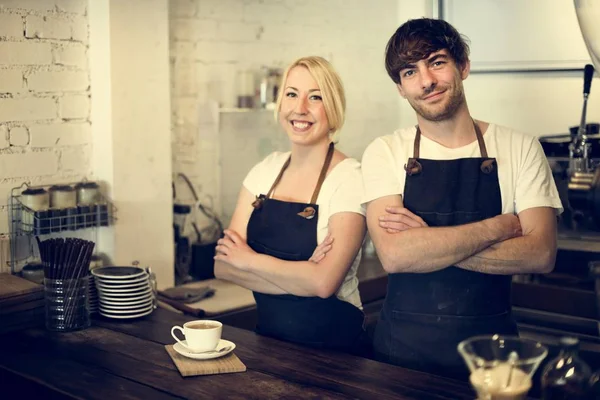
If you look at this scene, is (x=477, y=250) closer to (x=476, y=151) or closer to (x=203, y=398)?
(x=476, y=151)

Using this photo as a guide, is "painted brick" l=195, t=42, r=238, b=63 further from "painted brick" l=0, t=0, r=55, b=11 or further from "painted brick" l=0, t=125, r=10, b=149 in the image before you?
"painted brick" l=0, t=125, r=10, b=149

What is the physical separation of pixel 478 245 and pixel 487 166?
28 cm

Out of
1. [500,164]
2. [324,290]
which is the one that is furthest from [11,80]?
[500,164]

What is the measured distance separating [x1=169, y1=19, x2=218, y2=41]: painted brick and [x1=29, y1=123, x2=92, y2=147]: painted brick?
0.76 meters

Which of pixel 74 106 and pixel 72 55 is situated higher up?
pixel 72 55

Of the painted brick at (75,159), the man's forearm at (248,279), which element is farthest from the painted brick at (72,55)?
the man's forearm at (248,279)

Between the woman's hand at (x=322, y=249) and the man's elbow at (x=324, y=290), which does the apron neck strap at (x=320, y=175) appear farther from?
the man's elbow at (x=324, y=290)

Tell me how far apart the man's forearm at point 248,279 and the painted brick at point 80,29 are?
1.37 metres

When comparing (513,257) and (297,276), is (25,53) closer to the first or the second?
(297,276)

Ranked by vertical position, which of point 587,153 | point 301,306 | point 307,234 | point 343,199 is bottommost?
point 301,306

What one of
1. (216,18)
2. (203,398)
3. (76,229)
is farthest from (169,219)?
(203,398)

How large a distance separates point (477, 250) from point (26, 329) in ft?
5.21

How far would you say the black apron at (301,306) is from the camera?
2.92 metres

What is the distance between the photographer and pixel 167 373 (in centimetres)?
250
